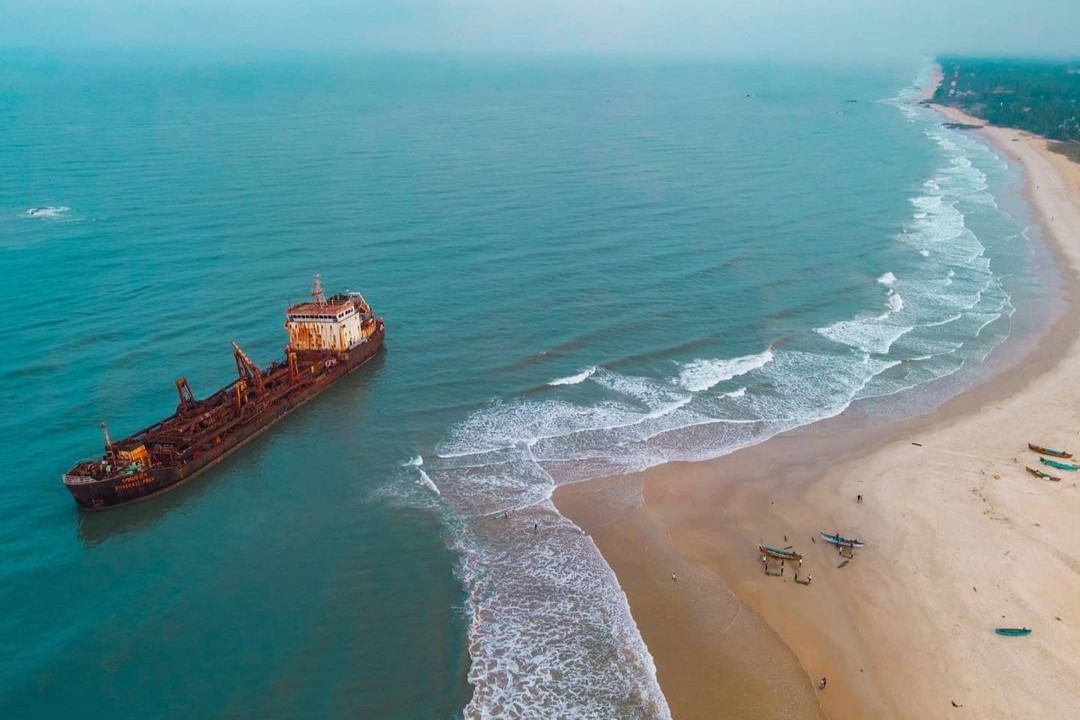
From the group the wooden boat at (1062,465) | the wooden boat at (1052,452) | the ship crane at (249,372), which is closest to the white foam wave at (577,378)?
the ship crane at (249,372)

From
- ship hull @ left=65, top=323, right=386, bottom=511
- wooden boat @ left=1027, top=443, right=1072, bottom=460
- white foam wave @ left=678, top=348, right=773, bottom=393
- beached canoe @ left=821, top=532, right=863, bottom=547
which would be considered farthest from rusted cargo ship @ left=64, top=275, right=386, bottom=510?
wooden boat @ left=1027, top=443, right=1072, bottom=460

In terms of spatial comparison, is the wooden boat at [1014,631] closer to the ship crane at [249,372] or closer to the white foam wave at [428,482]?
the white foam wave at [428,482]

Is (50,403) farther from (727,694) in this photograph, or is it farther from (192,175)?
(192,175)

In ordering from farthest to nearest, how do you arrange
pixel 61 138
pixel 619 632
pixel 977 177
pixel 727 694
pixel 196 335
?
pixel 61 138, pixel 977 177, pixel 196 335, pixel 619 632, pixel 727 694

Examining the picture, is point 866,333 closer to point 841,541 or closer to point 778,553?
point 841,541

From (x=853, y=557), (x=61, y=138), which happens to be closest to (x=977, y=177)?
(x=853, y=557)

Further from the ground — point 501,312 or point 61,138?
point 61,138

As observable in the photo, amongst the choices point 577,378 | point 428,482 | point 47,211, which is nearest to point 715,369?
point 577,378
